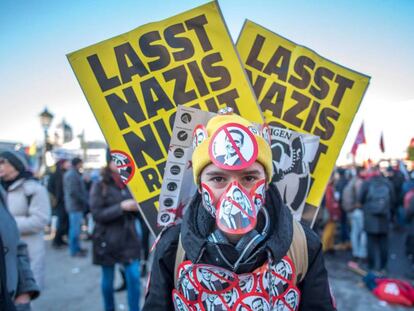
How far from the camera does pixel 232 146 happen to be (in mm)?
1405

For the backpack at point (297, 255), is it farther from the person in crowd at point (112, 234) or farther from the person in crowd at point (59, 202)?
the person in crowd at point (59, 202)

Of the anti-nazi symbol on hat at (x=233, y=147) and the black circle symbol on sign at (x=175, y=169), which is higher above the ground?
the anti-nazi symbol on hat at (x=233, y=147)

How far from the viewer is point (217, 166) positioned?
140 cm

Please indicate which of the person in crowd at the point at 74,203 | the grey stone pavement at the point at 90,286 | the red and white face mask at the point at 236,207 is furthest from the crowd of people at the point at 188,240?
the person in crowd at the point at 74,203

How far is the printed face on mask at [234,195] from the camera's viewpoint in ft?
4.36

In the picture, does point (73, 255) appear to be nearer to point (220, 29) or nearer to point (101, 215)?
point (101, 215)

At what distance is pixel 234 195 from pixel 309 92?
1.03 meters

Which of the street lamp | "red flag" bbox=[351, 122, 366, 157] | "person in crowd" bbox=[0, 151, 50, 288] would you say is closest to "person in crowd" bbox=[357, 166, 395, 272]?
"red flag" bbox=[351, 122, 366, 157]

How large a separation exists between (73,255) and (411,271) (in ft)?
20.4

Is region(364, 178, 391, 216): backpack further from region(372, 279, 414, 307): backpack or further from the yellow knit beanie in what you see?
the yellow knit beanie

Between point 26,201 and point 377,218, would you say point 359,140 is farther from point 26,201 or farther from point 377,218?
point 26,201

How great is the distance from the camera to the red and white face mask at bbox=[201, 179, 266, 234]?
133 cm

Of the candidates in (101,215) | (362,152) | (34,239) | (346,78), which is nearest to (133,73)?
(346,78)

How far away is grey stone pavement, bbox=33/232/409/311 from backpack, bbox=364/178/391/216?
112 cm
